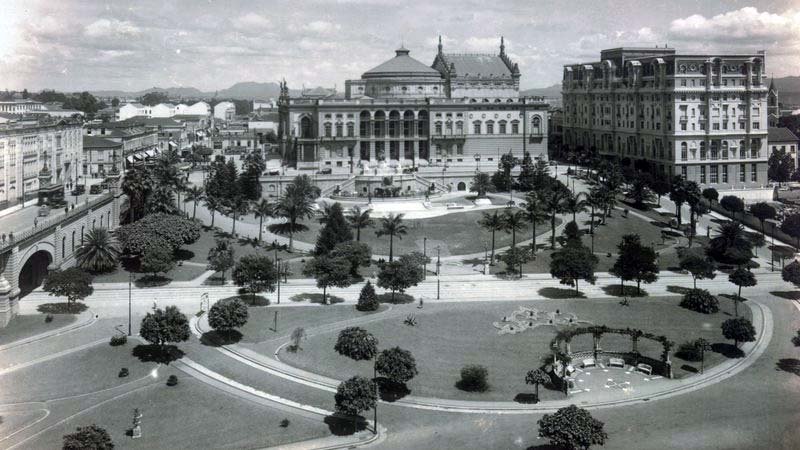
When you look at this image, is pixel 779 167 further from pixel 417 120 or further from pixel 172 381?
pixel 172 381

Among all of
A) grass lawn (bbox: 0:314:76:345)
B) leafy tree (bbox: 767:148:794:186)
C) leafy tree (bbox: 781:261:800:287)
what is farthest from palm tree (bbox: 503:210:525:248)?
leafy tree (bbox: 767:148:794:186)

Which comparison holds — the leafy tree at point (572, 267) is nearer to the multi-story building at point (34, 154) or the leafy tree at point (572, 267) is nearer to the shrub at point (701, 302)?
the shrub at point (701, 302)

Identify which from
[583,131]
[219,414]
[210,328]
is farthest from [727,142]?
[219,414]

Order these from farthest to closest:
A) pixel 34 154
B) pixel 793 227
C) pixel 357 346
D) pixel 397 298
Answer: pixel 34 154, pixel 793 227, pixel 397 298, pixel 357 346

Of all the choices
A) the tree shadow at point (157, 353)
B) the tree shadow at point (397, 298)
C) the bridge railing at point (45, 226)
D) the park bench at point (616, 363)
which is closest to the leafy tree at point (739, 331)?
the park bench at point (616, 363)

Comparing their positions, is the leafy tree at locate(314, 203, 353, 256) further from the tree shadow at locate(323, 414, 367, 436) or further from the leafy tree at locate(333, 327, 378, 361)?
the tree shadow at locate(323, 414, 367, 436)

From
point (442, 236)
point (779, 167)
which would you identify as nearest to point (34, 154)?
point (442, 236)
